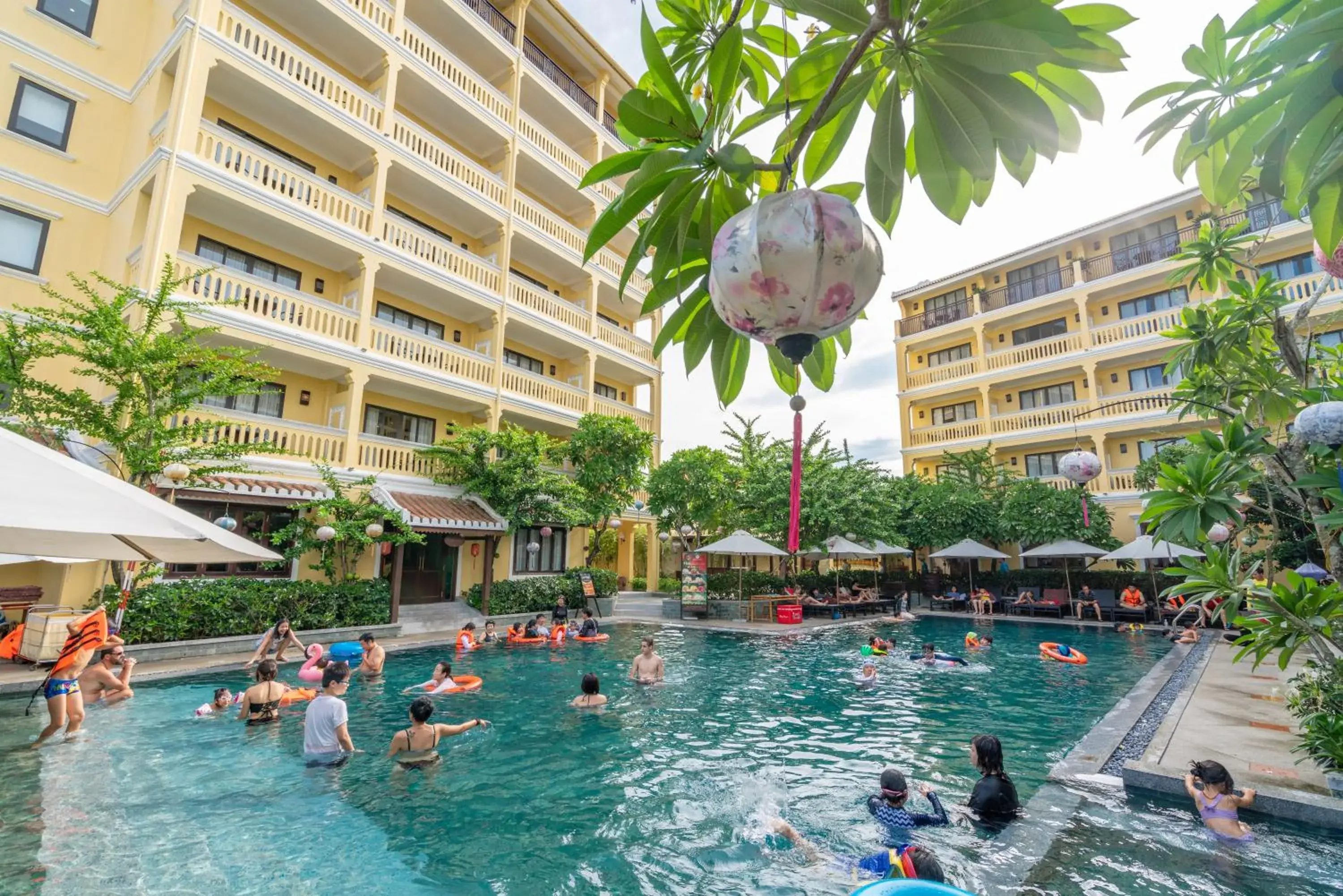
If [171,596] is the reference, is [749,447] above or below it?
above

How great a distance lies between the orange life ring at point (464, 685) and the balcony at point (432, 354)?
1030 cm

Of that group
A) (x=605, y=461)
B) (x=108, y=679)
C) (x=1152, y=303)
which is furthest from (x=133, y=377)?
(x=1152, y=303)

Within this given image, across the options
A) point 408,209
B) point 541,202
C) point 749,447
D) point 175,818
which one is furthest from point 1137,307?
point 175,818

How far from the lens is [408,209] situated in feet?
66.6

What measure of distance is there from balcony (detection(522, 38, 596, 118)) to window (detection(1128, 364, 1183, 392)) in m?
26.1

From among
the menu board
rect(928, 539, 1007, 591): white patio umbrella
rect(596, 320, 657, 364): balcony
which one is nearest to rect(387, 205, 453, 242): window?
rect(596, 320, 657, 364): balcony

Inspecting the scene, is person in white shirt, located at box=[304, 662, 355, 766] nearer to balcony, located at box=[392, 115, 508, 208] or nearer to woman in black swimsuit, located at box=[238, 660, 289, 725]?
woman in black swimsuit, located at box=[238, 660, 289, 725]

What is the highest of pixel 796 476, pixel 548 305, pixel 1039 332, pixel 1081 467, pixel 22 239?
pixel 1039 332

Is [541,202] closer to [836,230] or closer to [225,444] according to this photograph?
[225,444]

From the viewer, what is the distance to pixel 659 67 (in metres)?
2.07

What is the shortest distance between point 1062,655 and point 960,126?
15.8 m

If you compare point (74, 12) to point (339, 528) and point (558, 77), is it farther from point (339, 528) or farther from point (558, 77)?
point (558, 77)

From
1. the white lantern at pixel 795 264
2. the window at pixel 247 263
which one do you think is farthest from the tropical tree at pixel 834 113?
the window at pixel 247 263

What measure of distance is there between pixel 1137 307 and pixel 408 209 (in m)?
30.3
